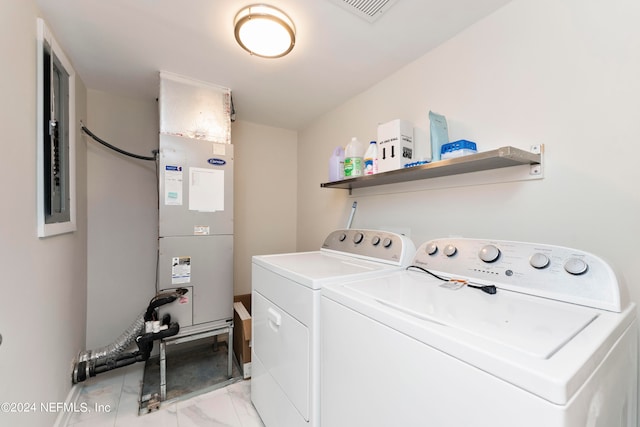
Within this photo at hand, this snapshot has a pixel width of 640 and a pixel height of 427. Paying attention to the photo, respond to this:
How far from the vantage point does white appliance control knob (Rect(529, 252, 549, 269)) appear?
94 cm

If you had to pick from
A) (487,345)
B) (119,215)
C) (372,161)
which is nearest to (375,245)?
(372,161)

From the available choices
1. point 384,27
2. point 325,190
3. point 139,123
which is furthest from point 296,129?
point 384,27

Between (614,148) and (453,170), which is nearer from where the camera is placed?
(614,148)

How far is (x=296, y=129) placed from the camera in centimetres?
308

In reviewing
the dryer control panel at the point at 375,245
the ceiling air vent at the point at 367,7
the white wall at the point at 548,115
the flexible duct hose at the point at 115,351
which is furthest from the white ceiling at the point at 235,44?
the flexible duct hose at the point at 115,351

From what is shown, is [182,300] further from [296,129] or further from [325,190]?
[296,129]

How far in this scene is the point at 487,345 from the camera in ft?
1.89

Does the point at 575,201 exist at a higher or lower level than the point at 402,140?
lower

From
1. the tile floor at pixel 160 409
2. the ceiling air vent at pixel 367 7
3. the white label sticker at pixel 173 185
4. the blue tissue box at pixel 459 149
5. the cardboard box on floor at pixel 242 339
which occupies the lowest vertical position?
the tile floor at pixel 160 409

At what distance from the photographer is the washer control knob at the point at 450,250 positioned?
1.21 m

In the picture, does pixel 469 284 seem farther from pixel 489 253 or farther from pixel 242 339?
pixel 242 339

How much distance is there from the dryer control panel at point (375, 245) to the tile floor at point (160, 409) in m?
1.22

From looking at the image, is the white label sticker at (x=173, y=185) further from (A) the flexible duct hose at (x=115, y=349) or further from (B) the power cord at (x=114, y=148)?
(A) the flexible duct hose at (x=115, y=349)

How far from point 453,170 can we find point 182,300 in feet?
6.61
